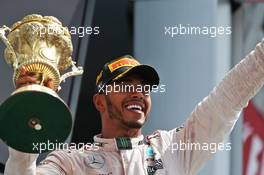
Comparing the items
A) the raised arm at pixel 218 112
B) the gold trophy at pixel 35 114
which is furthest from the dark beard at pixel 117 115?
the gold trophy at pixel 35 114

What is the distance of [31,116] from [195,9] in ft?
5.85

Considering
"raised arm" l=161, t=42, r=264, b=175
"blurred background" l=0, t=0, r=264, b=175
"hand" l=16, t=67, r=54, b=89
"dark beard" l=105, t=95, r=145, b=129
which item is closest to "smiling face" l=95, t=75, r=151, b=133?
"dark beard" l=105, t=95, r=145, b=129

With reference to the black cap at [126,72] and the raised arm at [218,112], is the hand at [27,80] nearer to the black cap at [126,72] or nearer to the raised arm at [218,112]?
the black cap at [126,72]

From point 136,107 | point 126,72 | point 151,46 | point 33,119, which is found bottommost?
point 33,119

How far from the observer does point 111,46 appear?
450cm

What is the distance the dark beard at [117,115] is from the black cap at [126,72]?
2.7 inches

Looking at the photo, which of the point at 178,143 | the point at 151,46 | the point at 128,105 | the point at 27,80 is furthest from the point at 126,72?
the point at 151,46

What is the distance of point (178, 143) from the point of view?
318 cm

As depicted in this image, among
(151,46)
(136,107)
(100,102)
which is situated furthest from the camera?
(151,46)

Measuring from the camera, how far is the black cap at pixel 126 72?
316 cm

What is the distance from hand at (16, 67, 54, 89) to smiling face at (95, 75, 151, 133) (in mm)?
294

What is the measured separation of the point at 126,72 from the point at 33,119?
423mm

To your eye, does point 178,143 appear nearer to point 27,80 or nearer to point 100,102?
point 100,102

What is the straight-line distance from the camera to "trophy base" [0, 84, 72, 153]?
280cm
